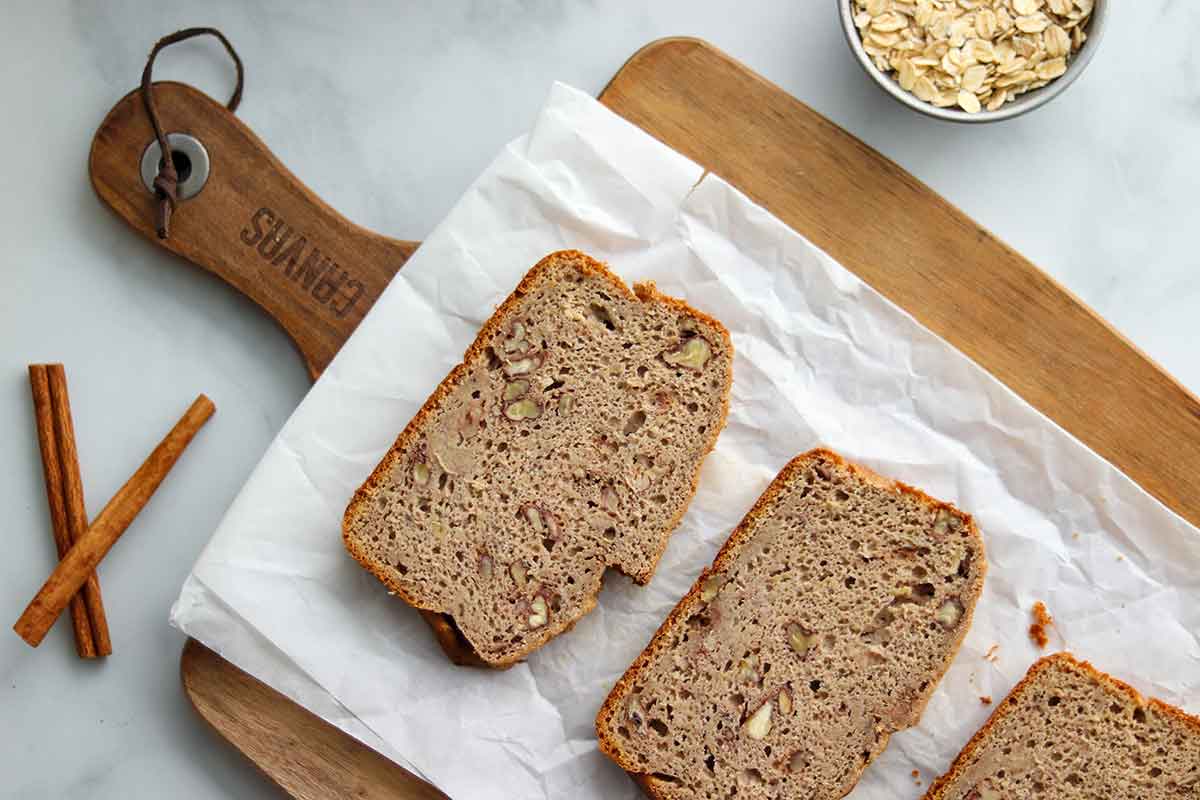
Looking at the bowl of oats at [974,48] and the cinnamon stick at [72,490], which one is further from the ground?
the bowl of oats at [974,48]

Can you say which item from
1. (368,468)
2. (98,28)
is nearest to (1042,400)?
(368,468)

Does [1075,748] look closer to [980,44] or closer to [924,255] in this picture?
[924,255]

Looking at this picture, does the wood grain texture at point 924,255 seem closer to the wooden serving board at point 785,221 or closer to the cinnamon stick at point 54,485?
the wooden serving board at point 785,221

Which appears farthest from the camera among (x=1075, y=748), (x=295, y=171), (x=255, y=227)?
(x=295, y=171)

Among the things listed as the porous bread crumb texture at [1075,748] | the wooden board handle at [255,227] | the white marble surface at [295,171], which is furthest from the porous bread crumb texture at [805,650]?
the wooden board handle at [255,227]

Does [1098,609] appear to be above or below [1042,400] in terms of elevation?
below

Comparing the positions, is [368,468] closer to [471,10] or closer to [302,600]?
[302,600]

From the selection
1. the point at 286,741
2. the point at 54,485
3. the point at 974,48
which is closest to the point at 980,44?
the point at 974,48
